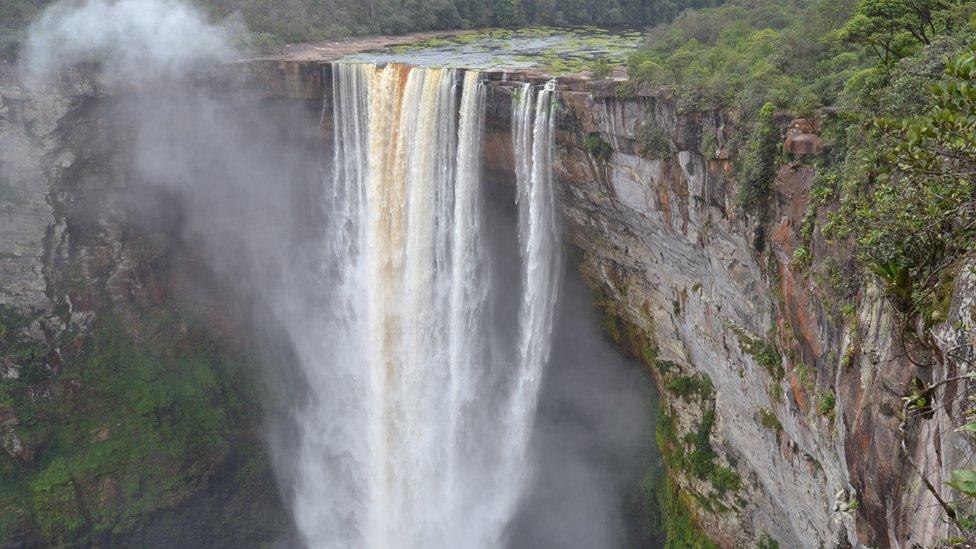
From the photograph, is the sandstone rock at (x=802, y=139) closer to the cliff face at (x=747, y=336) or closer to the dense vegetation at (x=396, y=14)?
the cliff face at (x=747, y=336)

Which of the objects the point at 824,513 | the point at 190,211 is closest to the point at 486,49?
the point at 190,211

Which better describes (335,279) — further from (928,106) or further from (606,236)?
(928,106)

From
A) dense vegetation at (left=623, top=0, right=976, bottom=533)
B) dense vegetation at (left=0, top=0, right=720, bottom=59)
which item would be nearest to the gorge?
dense vegetation at (left=623, top=0, right=976, bottom=533)

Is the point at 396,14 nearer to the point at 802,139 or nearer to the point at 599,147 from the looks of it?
the point at 599,147

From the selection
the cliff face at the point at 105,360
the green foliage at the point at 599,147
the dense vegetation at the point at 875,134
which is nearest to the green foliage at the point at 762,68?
the dense vegetation at the point at 875,134

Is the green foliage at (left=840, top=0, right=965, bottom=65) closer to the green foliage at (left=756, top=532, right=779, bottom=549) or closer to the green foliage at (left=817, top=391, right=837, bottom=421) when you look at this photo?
the green foliage at (left=817, top=391, right=837, bottom=421)
